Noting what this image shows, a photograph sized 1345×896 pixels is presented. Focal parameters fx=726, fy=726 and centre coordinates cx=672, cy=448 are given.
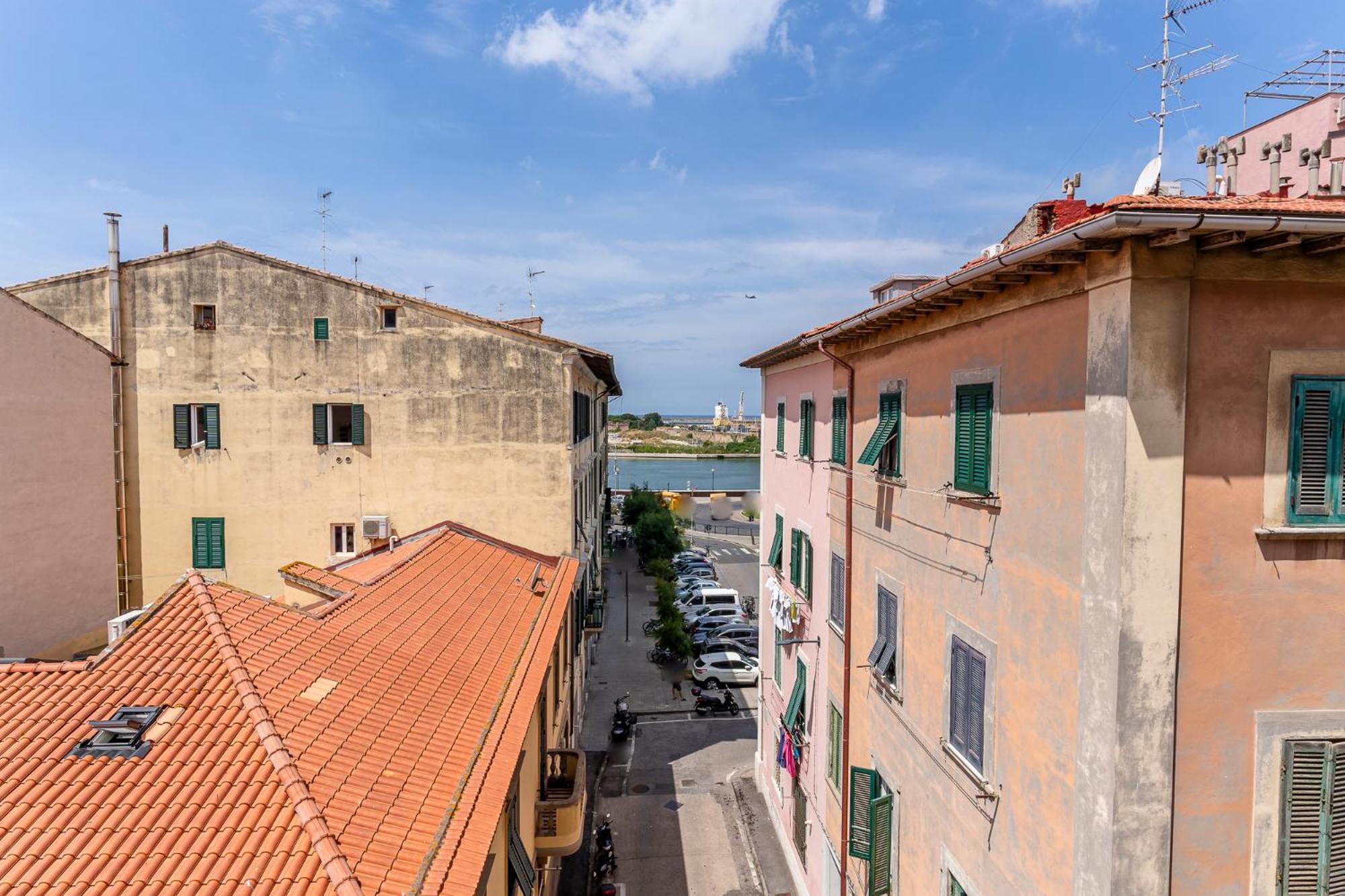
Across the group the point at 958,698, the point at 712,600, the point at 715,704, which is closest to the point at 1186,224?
the point at 958,698

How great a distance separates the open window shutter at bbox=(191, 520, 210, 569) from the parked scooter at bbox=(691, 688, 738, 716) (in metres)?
15.2

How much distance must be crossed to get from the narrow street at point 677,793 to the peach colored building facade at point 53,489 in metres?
12.8

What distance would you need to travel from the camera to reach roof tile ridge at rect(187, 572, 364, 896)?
5486 mm

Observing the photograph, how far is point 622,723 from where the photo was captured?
22.6 meters

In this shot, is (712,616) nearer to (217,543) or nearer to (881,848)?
(217,543)

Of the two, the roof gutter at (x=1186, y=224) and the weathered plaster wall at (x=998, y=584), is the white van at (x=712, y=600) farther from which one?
the roof gutter at (x=1186, y=224)

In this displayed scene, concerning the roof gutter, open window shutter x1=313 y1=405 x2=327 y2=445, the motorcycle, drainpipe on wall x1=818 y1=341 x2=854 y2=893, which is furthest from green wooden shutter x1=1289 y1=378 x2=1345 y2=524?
the motorcycle

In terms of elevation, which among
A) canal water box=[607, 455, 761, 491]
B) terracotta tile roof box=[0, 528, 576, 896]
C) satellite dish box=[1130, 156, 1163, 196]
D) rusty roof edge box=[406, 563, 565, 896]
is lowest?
canal water box=[607, 455, 761, 491]

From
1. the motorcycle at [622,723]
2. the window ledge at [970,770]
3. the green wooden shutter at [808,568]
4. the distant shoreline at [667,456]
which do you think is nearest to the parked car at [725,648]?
the motorcycle at [622,723]

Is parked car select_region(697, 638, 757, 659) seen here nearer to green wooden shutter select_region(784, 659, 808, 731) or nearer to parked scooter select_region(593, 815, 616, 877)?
parked scooter select_region(593, 815, 616, 877)

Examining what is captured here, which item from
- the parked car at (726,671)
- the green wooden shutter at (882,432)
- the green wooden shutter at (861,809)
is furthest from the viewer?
the parked car at (726,671)

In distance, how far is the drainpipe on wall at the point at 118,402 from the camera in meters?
17.9

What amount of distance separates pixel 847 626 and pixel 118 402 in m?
18.3

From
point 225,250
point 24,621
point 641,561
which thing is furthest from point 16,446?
point 641,561
